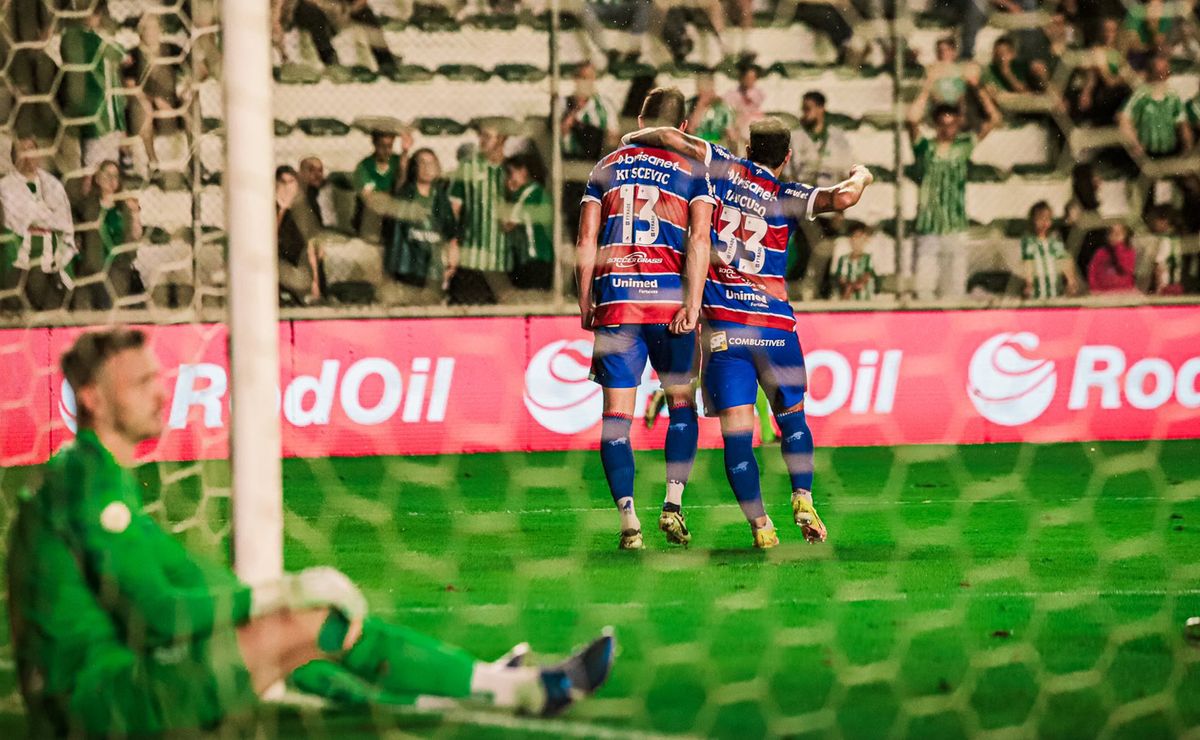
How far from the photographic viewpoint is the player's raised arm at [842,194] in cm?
625

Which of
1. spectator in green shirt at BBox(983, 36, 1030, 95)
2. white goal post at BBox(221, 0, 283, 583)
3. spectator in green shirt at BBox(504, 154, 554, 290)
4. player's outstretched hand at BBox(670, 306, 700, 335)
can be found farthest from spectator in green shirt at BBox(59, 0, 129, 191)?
spectator in green shirt at BBox(983, 36, 1030, 95)

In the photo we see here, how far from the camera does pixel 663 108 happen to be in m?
6.24

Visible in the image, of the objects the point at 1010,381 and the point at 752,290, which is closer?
the point at 752,290

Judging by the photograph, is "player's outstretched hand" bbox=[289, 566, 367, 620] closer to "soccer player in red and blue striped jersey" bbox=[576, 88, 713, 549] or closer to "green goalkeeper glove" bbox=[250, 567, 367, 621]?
"green goalkeeper glove" bbox=[250, 567, 367, 621]

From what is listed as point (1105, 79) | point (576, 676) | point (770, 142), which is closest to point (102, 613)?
point (576, 676)

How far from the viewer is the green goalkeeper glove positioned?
3281 mm

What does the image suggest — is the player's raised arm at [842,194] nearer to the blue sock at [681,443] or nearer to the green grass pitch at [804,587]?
the blue sock at [681,443]

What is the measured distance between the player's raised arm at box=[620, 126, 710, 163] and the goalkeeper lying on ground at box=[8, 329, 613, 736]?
10.9 feet

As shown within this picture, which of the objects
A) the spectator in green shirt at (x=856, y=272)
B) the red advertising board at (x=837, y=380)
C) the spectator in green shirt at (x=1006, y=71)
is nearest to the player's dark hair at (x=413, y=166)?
the red advertising board at (x=837, y=380)

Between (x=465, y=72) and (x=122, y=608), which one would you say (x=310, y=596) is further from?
(x=465, y=72)

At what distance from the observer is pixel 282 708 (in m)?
3.99

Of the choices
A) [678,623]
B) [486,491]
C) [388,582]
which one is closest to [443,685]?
[678,623]

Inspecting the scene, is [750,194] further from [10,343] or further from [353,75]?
[353,75]

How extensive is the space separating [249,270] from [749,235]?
3.08 meters
